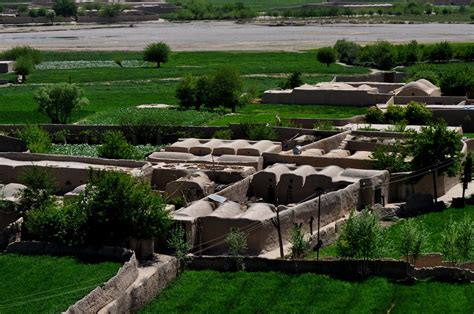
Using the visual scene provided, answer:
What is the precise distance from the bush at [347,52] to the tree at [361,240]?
5411 centimetres

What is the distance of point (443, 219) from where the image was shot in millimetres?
33188

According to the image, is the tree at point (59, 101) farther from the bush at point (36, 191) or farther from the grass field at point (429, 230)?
the grass field at point (429, 230)

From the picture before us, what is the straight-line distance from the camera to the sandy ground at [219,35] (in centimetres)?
10494

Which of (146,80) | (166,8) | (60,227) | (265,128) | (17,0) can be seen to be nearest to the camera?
(60,227)

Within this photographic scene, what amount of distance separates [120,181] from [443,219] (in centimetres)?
989

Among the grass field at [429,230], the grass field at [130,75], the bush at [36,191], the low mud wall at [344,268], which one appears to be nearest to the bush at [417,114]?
the grass field at [130,75]

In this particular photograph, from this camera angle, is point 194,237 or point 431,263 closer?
point 431,263

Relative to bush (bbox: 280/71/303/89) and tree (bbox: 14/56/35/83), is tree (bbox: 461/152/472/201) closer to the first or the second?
bush (bbox: 280/71/303/89)

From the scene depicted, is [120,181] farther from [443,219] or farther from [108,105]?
[108,105]

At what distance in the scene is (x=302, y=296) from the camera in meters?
26.1

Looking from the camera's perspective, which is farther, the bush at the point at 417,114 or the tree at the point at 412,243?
the bush at the point at 417,114

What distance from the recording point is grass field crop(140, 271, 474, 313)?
25.2 meters

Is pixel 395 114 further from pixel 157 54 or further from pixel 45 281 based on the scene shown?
pixel 157 54

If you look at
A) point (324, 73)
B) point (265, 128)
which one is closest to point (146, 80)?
point (324, 73)
